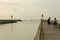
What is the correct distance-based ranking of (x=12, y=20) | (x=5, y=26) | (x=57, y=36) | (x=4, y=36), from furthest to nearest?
(x=12, y=20) → (x=5, y=26) → (x=4, y=36) → (x=57, y=36)

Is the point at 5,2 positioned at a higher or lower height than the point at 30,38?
higher

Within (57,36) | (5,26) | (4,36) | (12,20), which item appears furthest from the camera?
(12,20)

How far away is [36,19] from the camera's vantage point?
309 centimetres

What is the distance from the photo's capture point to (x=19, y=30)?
2895mm

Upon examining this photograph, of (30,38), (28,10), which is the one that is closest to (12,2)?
(28,10)

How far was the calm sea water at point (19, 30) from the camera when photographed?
2715 millimetres

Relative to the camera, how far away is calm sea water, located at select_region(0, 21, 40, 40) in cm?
271

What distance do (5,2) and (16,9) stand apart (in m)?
0.28

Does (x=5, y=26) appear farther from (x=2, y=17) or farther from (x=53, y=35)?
(x=53, y=35)

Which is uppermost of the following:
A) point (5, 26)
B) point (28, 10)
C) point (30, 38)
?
point (28, 10)

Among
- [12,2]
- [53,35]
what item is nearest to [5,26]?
[12,2]

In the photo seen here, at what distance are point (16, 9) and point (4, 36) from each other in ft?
2.31

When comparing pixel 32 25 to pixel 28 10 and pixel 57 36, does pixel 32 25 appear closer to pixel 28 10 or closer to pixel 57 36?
pixel 28 10

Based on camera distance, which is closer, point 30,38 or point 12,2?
point 30,38
